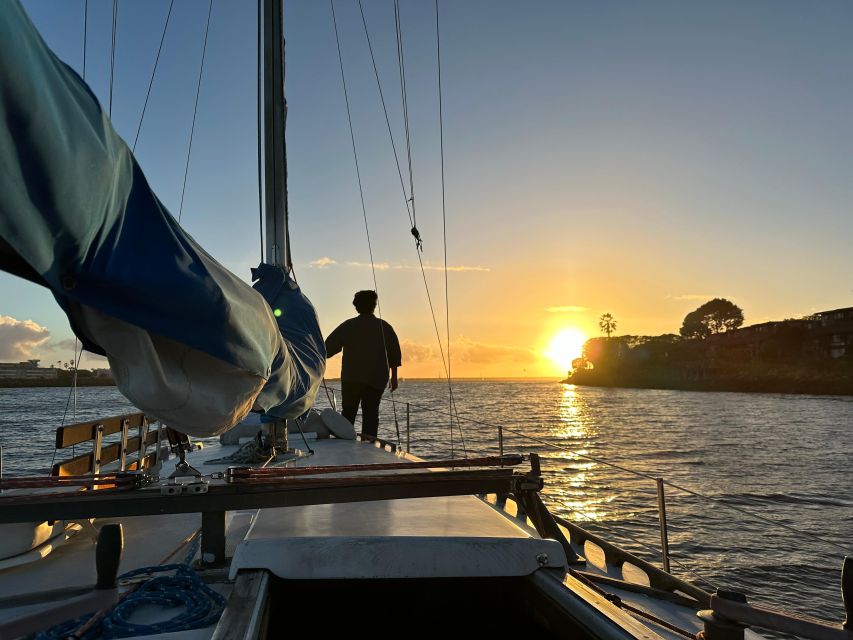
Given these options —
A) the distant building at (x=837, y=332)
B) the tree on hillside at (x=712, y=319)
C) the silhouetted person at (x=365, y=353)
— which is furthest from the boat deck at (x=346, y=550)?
the tree on hillside at (x=712, y=319)

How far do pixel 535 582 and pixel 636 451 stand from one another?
19.4 meters

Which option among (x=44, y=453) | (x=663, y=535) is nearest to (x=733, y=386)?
(x=44, y=453)

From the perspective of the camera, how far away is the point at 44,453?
19.4m

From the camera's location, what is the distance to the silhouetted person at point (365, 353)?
24.2 ft

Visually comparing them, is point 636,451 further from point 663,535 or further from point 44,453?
point 44,453

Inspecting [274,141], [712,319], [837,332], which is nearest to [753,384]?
[837,332]

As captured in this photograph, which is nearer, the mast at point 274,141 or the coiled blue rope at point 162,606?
the coiled blue rope at point 162,606

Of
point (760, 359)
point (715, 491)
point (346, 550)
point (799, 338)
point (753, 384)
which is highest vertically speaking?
point (799, 338)

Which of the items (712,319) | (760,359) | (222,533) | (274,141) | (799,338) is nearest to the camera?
(222,533)

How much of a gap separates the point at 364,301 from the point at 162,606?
19.2 feet

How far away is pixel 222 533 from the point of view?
2.58 metres

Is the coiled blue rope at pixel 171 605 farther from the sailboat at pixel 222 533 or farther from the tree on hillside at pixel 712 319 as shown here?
the tree on hillside at pixel 712 319

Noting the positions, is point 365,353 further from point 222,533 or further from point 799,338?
point 799,338

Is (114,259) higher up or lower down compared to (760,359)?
lower down
